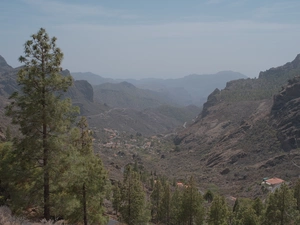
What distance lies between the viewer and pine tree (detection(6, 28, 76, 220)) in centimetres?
1409

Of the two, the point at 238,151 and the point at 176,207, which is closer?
the point at 176,207

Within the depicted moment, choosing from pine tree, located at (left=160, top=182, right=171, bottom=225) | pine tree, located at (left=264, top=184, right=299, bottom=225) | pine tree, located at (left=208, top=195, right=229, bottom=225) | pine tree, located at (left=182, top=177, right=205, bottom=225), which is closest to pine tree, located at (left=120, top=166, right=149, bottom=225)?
pine tree, located at (left=182, top=177, right=205, bottom=225)

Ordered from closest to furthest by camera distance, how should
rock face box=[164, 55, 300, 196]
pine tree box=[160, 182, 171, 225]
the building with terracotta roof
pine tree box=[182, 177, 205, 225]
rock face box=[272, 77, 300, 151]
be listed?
pine tree box=[182, 177, 205, 225] < pine tree box=[160, 182, 171, 225] < the building with terracotta roof < rock face box=[164, 55, 300, 196] < rock face box=[272, 77, 300, 151]

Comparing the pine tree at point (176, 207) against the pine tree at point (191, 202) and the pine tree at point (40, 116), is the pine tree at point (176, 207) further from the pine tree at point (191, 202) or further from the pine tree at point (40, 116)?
the pine tree at point (40, 116)

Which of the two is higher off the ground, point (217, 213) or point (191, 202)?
point (191, 202)

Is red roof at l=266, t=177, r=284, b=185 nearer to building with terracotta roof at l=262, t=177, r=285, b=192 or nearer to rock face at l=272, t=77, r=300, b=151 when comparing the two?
building with terracotta roof at l=262, t=177, r=285, b=192

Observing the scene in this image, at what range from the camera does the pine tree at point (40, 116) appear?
46.2 ft

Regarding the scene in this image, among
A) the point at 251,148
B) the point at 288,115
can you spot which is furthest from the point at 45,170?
the point at 288,115

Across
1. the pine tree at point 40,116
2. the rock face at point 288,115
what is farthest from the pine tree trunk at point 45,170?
the rock face at point 288,115

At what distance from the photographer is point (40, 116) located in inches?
560

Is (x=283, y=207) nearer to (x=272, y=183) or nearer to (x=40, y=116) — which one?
(x=40, y=116)

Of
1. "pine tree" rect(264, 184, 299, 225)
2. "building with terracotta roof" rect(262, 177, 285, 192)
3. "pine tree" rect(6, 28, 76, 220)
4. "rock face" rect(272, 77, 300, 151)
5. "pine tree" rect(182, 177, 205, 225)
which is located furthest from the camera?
"rock face" rect(272, 77, 300, 151)

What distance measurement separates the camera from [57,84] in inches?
565

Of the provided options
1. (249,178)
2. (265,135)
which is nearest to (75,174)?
(249,178)
